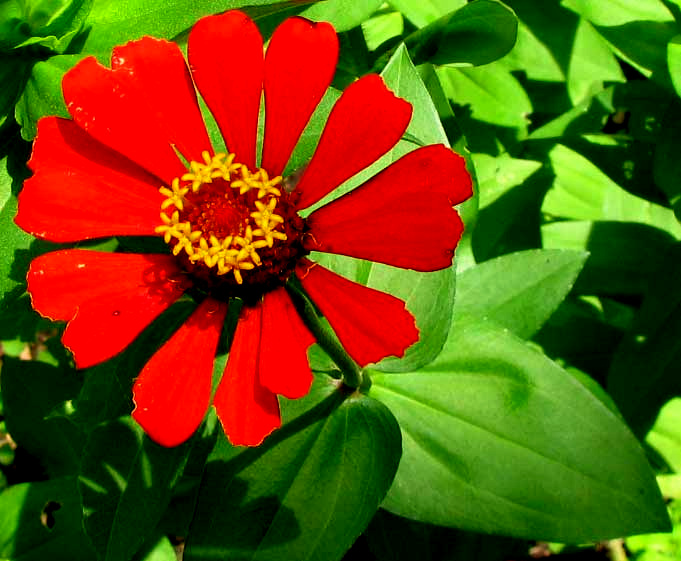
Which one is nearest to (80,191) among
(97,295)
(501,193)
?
(97,295)

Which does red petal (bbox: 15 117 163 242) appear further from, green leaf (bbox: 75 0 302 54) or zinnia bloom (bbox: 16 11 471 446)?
green leaf (bbox: 75 0 302 54)

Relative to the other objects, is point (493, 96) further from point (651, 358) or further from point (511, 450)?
point (511, 450)

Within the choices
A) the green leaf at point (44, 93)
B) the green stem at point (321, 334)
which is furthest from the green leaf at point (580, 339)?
the green leaf at point (44, 93)

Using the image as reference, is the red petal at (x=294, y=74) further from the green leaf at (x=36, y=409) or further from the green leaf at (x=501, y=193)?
the green leaf at (x=36, y=409)

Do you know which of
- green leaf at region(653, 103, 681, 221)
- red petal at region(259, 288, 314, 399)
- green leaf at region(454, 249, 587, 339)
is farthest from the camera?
green leaf at region(653, 103, 681, 221)

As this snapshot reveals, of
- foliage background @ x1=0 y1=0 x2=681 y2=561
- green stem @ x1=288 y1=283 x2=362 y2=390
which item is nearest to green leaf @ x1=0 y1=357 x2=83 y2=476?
foliage background @ x1=0 y1=0 x2=681 y2=561
